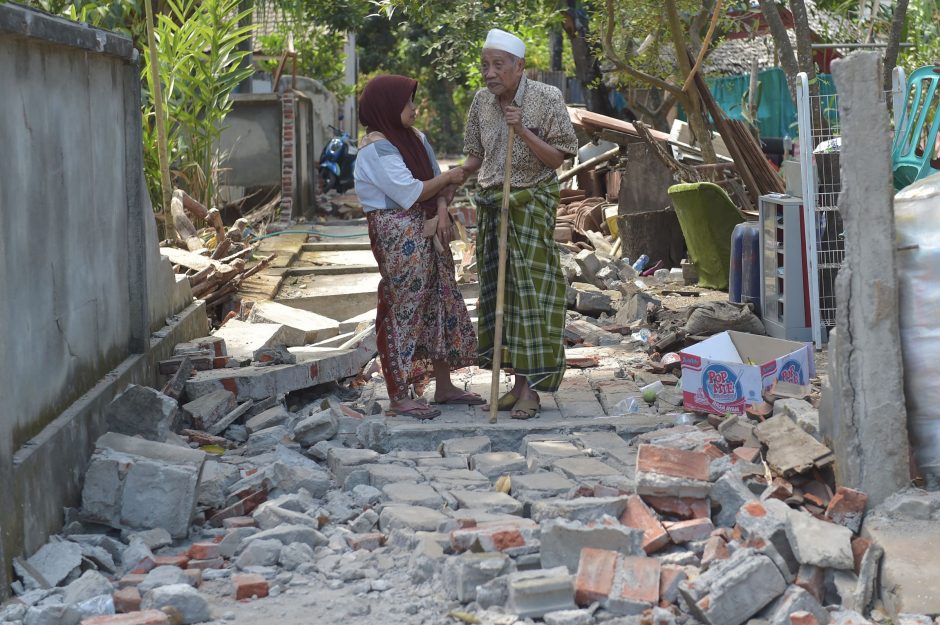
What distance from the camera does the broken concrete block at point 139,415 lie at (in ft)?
16.4

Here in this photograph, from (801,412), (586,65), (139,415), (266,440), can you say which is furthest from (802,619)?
(586,65)

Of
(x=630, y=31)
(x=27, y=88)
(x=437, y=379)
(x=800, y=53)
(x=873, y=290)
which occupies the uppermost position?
(x=630, y=31)

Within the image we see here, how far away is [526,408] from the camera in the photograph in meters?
5.52

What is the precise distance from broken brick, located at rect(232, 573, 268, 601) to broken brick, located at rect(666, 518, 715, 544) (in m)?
1.39

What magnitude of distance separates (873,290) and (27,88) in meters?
3.14

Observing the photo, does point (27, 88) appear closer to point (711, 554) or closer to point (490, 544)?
point (490, 544)

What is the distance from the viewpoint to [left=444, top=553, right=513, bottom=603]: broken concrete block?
3559 mm

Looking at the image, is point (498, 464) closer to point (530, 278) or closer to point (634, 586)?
point (530, 278)

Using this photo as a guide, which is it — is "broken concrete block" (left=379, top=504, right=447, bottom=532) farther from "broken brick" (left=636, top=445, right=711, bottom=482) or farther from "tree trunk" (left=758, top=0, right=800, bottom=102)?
"tree trunk" (left=758, top=0, right=800, bottom=102)

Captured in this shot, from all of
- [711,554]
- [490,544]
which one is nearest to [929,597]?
[711,554]

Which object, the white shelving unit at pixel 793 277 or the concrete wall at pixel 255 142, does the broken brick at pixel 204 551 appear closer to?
the white shelving unit at pixel 793 277

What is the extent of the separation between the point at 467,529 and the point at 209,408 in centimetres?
217

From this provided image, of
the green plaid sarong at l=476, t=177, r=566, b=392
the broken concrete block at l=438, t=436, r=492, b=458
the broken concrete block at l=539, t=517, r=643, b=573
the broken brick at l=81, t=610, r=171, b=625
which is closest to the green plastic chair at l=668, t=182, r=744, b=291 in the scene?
the green plaid sarong at l=476, t=177, r=566, b=392

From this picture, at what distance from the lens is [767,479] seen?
14.1ft
